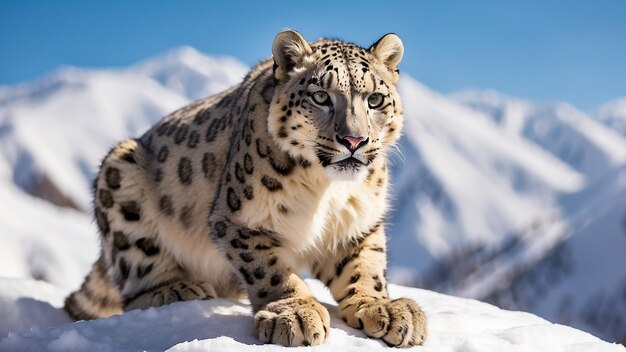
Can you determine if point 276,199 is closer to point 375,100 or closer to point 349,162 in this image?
point 349,162

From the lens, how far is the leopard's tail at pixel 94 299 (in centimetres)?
1005

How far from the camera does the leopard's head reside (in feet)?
22.8

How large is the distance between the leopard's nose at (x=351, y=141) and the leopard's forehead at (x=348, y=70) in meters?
0.52

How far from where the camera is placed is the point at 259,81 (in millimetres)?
8312

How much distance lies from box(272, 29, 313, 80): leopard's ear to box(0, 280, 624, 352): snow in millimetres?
2529

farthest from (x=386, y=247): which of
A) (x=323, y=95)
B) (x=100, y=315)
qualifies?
(x=100, y=315)

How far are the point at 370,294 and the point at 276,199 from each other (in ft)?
4.41

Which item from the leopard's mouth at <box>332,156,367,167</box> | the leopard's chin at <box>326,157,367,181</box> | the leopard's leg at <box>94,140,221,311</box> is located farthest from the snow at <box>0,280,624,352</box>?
the leopard's mouth at <box>332,156,367,167</box>

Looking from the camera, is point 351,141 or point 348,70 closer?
point 351,141

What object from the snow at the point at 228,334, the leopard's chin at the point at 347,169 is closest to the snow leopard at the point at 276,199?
the leopard's chin at the point at 347,169

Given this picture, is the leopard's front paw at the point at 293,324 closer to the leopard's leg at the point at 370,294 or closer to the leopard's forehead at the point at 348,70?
the leopard's leg at the point at 370,294

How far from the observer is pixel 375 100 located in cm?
730

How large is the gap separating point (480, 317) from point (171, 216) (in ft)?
12.4

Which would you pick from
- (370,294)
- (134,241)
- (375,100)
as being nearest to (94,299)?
(134,241)
